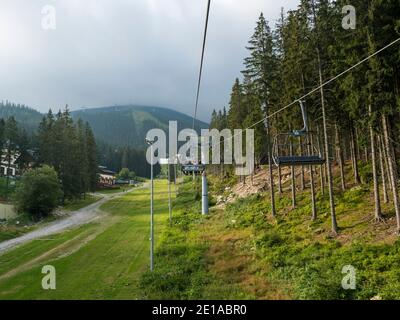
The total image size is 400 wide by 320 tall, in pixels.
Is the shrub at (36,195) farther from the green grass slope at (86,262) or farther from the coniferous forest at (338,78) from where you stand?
the coniferous forest at (338,78)

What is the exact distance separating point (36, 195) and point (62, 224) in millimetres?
7428

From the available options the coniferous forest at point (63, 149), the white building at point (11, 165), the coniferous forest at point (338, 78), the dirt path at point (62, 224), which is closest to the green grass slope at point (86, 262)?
the dirt path at point (62, 224)

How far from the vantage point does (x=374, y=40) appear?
2169 cm

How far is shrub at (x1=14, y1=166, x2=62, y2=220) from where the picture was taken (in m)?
56.3

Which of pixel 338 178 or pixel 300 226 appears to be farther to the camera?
pixel 338 178

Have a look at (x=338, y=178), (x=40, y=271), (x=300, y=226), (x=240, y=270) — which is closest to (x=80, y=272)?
(x=40, y=271)

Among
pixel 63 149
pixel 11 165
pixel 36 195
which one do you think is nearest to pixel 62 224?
pixel 36 195

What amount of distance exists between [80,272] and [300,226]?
16.3 metres

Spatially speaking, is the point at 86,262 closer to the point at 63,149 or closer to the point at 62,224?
the point at 62,224

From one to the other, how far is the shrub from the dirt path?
3522 mm

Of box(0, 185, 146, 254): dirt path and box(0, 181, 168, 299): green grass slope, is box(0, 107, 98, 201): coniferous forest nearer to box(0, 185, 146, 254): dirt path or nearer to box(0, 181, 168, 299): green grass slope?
box(0, 185, 146, 254): dirt path
